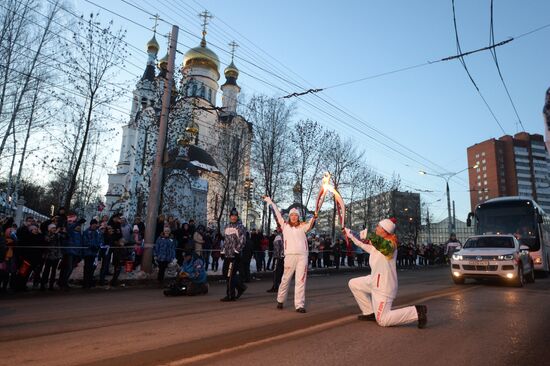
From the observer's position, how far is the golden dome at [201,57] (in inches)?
2170

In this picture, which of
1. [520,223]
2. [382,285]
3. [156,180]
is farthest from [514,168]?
[382,285]

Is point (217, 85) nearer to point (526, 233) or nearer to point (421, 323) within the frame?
point (526, 233)

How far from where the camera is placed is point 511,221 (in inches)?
746

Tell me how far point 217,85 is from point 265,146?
3193cm

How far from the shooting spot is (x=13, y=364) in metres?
4.22

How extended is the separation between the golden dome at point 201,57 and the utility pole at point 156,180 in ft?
134

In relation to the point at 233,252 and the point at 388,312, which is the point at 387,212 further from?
the point at 388,312

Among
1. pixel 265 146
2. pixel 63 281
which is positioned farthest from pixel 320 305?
pixel 265 146

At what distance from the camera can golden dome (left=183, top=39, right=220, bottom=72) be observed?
55125 millimetres

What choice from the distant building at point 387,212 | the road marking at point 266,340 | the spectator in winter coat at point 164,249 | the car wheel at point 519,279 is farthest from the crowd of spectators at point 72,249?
the distant building at point 387,212

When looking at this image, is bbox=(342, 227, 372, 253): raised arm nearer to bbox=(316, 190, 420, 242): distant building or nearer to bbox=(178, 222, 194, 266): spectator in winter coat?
A: bbox=(178, 222, 194, 266): spectator in winter coat

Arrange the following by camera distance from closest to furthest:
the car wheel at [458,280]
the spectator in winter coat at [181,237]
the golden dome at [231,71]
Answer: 1. the car wheel at [458,280]
2. the spectator in winter coat at [181,237]
3. the golden dome at [231,71]

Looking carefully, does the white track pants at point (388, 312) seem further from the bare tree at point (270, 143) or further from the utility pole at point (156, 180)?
the bare tree at point (270, 143)

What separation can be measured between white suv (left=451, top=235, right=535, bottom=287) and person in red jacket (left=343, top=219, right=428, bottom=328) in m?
8.21
